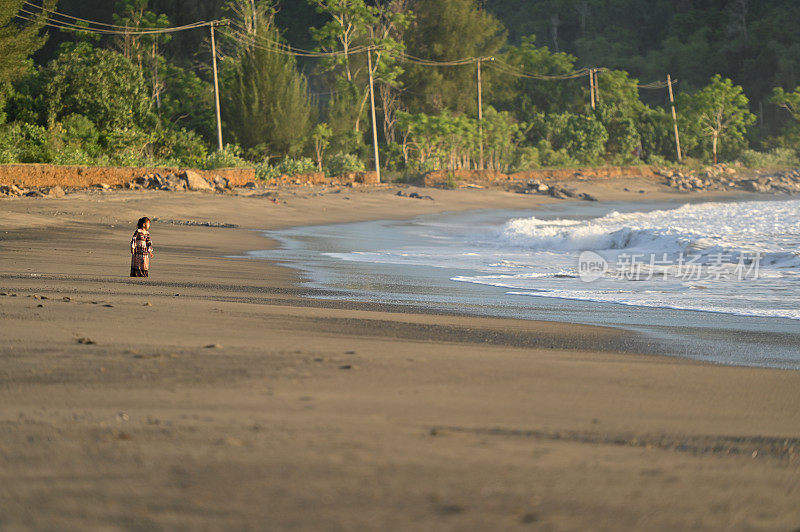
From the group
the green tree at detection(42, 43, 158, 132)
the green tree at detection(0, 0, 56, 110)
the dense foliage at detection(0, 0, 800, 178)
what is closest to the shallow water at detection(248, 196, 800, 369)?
the green tree at detection(42, 43, 158, 132)

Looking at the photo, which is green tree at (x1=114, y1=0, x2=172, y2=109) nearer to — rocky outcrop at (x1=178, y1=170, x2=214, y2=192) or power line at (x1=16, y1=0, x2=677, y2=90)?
power line at (x1=16, y1=0, x2=677, y2=90)

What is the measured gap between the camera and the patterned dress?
9242mm

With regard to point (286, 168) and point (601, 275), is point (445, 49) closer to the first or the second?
point (286, 168)

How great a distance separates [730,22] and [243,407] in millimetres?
85727

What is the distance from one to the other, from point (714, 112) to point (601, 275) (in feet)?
189

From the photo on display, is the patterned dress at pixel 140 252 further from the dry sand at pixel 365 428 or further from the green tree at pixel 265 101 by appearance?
the green tree at pixel 265 101

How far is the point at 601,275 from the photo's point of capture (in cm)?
1266

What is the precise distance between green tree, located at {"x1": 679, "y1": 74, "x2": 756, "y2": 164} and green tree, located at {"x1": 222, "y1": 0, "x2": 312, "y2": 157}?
1509 inches

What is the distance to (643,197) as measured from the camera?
4819 centimetres

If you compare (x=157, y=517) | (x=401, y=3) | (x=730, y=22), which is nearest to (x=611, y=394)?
(x=157, y=517)

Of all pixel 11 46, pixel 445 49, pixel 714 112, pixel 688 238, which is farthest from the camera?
pixel 714 112

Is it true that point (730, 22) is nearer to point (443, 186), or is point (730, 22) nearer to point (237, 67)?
point (443, 186)

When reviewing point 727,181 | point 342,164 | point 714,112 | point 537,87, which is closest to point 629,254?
point 342,164

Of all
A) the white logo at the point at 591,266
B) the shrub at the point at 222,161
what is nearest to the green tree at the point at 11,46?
the shrub at the point at 222,161
